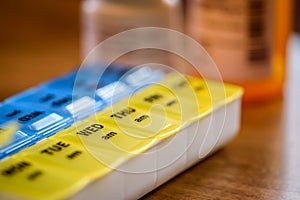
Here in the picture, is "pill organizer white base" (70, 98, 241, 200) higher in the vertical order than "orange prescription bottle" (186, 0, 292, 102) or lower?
lower

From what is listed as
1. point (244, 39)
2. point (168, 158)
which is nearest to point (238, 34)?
point (244, 39)

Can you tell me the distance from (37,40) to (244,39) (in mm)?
235

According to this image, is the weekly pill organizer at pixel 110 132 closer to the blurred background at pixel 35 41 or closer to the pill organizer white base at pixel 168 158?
the pill organizer white base at pixel 168 158

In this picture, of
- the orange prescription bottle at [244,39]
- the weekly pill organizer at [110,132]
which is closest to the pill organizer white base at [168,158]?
the weekly pill organizer at [110,132]

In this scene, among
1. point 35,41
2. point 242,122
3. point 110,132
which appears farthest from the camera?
point 35,41

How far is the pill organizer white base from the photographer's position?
308 millimetres

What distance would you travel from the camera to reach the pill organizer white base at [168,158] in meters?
0.31

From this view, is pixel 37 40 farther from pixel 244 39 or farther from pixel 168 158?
pixel 168 158

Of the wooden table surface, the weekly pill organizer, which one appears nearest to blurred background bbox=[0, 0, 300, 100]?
the wooden table surface

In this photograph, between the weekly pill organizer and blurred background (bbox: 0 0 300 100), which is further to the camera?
blurred background (bbox: 0 0 300 100)

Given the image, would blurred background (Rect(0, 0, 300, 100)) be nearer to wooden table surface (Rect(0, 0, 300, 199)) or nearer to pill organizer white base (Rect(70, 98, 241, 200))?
wooden table surface (Rect(0, 0, 300, 199))

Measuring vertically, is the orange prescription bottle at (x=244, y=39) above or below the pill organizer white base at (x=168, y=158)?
above

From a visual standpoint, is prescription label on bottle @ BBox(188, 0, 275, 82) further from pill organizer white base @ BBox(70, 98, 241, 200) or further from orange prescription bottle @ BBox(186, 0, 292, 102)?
pill organizer white base @ BBox(70, 98, 241, 200)

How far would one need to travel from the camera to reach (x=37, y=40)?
65cm
